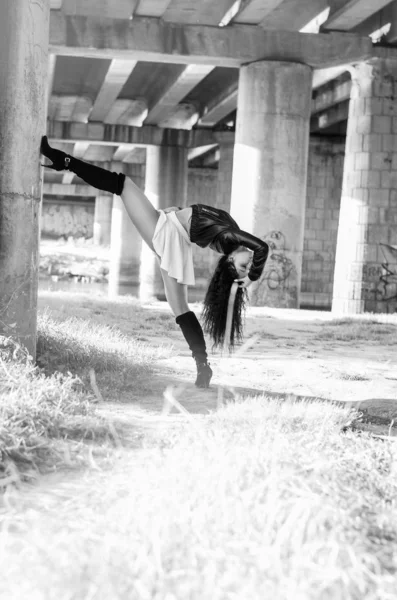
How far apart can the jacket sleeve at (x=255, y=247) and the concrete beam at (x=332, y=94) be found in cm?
1747

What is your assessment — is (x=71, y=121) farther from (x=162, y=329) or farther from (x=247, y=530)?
(x=247, y=530)

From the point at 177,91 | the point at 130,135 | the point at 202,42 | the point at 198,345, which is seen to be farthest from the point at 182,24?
the point at 198,345

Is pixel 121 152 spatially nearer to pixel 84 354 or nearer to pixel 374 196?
pixel 374 196

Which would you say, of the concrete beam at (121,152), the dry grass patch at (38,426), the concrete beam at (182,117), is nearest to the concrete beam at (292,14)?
the concrete beam at (182,117)

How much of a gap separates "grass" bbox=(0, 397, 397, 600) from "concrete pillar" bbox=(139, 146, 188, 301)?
26.7 metres

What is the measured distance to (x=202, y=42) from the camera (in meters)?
17.5

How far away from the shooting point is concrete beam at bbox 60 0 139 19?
1717cm

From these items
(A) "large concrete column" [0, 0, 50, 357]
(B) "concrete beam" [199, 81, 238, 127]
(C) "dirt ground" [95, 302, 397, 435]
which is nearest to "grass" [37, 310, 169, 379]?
(C) "dirt ground" [95, 302, 397, 435]

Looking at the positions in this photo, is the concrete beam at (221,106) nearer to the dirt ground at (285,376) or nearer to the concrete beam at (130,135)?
the concrete beam at (130,135)

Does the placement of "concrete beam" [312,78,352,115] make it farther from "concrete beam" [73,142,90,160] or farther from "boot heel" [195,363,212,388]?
"boot heel" [195,363,212,388]

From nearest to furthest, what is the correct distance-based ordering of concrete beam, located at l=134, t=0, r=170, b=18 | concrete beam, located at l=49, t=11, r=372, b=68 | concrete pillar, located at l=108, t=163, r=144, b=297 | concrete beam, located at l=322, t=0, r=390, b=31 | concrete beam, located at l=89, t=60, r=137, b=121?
concrete beam, located at l=322, t=0, r=390, b=31 → concrete beam, located at l=134, t=0, r=170, b=18 → concrete beam, located at l=49, t=11, r=372, b=68 → concrete beam, located at l=89, t=60, r=137, b=121 → concrete pillar, located at l=108, t=163, r=144, b=297

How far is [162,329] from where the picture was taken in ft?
33.8

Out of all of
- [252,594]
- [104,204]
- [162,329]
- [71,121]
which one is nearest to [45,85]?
[252,594]

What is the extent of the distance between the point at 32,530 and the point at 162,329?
7.59 metres
